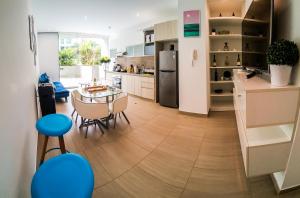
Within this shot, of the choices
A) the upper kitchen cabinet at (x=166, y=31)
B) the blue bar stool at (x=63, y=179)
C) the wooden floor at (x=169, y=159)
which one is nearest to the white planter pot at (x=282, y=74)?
the wooden floor at (x=169, y=159)

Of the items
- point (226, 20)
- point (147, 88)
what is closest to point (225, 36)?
point (226, 20)

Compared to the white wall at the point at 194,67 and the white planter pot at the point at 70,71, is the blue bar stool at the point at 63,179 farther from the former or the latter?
the white planter pot at the point at 70,71

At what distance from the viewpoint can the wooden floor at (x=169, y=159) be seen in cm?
197

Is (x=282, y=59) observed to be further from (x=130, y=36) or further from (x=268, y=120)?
(x=130, y=36)

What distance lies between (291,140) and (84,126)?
3433mm

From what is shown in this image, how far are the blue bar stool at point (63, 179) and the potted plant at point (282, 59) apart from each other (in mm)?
1711

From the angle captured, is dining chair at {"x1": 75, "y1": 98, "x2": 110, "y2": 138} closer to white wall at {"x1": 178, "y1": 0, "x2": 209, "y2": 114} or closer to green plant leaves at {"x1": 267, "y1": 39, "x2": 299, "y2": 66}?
white wall at {"x1": 178, "y1": 0, "x2": 209, "y2": 114}

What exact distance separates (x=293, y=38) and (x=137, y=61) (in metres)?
6.47

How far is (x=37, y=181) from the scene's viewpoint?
0.94 meters

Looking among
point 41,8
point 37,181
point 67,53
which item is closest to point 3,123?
point 37,181

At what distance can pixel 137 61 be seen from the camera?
7.88m

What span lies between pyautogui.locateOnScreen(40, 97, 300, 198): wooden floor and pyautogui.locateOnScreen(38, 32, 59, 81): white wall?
568 centimetres

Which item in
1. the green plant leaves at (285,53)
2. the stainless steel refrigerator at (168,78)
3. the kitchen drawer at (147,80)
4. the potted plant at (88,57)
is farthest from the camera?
the potted plant at (88,57)

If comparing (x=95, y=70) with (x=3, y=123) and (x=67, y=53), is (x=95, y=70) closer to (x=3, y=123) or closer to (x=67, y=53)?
(x=67, y=53)
